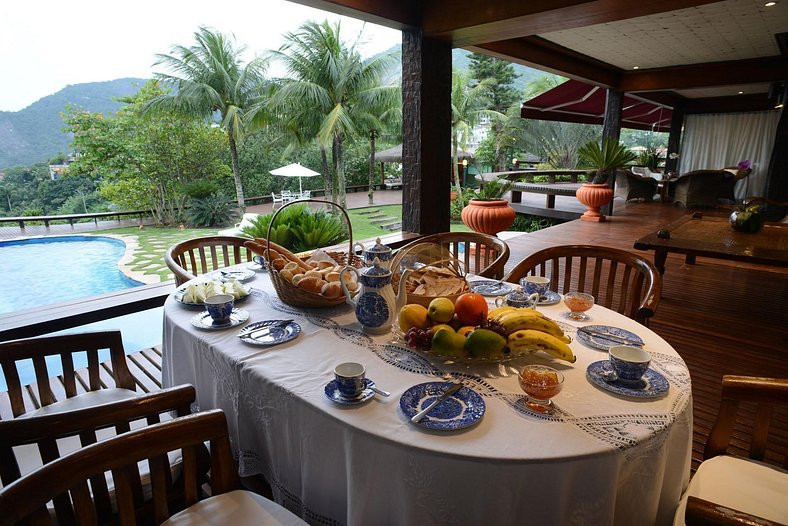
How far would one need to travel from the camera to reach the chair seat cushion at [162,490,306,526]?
0.90 m

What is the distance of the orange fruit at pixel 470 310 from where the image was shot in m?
1.15

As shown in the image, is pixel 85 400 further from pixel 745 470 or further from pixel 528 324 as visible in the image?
pixel 745 470

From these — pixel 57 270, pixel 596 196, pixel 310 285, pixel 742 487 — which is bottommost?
pixel 57 270

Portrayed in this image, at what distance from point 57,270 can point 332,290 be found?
15654 millimetres

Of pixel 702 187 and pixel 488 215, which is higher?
pixel 702 187

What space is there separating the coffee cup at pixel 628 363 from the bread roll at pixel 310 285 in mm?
919

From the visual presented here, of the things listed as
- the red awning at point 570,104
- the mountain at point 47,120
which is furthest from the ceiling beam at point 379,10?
the mountain at point 47,120

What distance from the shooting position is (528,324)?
44.1 inches

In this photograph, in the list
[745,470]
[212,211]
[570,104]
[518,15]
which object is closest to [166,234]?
[212,211]

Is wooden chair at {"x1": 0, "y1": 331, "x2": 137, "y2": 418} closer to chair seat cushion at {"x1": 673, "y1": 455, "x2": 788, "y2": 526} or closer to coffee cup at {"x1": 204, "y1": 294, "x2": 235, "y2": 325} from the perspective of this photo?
coffee cup at {"x1": 204, "y1": 294, "x2": 235, "y2": 325}

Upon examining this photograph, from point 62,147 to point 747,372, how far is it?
20.5m

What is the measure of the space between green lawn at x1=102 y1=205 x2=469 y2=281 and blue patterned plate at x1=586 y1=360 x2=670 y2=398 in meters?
11.0

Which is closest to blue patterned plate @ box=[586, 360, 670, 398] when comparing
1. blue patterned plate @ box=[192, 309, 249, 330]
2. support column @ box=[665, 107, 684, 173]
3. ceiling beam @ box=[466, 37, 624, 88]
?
blue patterned plate @ box=[192, 309, 249, 330]

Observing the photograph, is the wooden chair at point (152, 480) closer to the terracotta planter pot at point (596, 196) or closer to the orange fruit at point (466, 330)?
the orange fruit at point (466, 330)
